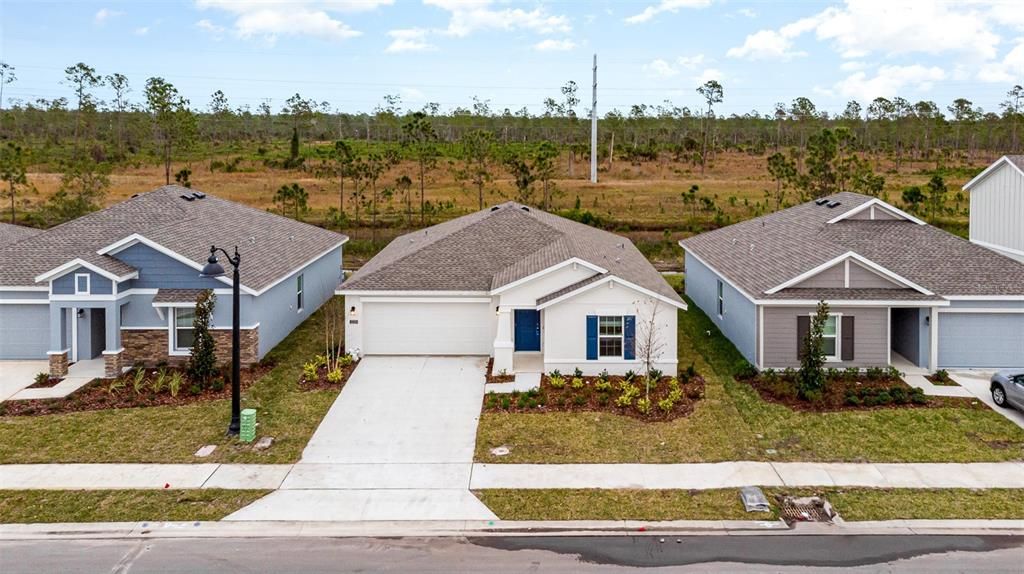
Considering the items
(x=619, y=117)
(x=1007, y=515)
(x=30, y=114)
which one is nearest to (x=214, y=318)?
(x=1007, y=515)

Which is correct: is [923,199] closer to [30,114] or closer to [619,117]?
[619,117]

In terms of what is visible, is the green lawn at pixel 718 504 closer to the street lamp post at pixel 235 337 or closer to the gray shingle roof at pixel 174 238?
the street lamp post at pixel 235 337

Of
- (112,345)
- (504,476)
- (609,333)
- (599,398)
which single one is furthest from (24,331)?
(609,333)

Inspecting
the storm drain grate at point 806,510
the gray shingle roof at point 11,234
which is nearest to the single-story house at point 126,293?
the gray shingle roof at point 11,234

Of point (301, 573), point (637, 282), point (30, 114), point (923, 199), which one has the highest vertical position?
point (30, 114)

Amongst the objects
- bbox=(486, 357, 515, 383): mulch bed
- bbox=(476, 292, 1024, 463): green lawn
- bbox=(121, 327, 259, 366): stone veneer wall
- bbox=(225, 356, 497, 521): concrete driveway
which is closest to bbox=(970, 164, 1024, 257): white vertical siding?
bbox=(476, 292, 1024, 463): green lawn

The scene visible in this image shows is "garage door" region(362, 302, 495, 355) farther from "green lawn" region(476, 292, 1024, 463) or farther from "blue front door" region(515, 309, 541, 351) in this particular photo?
"green lawn" region(476, 292, 1024, 463)
